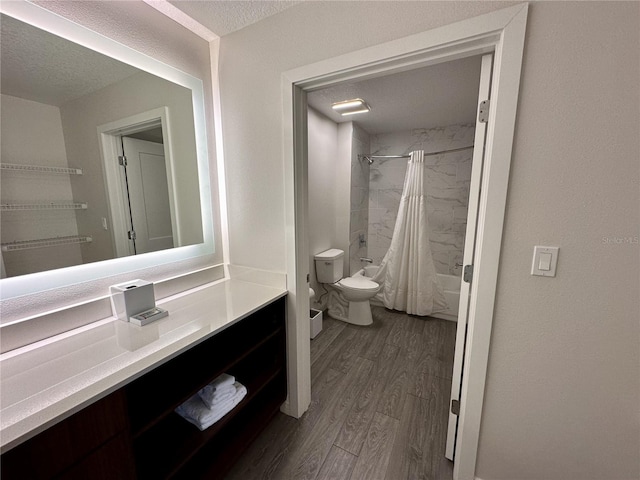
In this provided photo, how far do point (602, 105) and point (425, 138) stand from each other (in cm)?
254

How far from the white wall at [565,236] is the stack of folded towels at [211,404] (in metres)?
1.19

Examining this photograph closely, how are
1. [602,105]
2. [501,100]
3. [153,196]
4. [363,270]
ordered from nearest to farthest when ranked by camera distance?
[602,105]
[501,100]
[153,196]
[363,270]

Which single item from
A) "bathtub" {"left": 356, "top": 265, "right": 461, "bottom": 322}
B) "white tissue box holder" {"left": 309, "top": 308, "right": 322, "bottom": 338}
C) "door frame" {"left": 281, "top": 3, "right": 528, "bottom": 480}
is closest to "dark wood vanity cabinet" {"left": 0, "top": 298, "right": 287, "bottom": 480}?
"door frame" {"left": 281, "top": 3, "right": 528, "bottom": 480}

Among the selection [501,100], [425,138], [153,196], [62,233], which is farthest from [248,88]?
[425,138]

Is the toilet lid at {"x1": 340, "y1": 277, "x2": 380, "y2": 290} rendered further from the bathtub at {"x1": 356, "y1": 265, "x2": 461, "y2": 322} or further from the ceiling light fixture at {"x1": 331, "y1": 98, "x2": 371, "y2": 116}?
the ceiling light fixture at {"x1": 331, "y1": 98, "x2": 371, "y2": 116}

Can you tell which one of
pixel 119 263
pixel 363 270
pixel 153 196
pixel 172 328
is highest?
pixel 153 196

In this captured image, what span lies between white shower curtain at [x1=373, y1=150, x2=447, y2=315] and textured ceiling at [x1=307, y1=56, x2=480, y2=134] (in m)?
0.46

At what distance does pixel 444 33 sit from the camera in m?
0.98

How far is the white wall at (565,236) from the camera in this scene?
2.74 feet

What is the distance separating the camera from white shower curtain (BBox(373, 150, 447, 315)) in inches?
111

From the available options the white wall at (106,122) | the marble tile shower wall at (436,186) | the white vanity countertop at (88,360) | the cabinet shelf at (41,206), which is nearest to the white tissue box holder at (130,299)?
the white vanity countertop at (88,360)

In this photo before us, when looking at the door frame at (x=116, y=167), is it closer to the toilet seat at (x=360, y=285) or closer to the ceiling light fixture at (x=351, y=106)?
the ceiling light fixture at (x=351, y=106)

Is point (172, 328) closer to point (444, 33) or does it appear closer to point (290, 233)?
point (290, 233)

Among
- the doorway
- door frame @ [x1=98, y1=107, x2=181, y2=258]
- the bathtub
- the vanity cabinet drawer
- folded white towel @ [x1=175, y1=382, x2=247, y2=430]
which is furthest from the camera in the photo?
the bathtub
